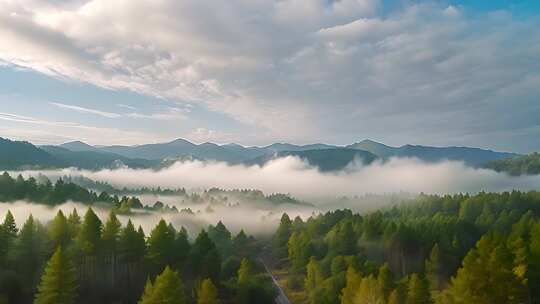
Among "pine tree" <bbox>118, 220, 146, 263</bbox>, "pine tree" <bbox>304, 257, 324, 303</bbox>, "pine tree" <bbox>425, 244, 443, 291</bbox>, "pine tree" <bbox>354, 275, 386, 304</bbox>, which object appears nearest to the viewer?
"pine tree" <bbox>354, 275, 386, 304</bbox>

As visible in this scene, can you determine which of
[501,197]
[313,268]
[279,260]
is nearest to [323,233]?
[279,260]

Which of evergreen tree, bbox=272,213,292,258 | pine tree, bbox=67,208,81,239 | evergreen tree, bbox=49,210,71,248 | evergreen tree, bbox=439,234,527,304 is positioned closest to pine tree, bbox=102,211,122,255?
pine tree, bbox=67,208,81,239

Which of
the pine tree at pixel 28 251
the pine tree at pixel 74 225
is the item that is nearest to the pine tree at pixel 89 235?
the pine tree at pixel 74 225

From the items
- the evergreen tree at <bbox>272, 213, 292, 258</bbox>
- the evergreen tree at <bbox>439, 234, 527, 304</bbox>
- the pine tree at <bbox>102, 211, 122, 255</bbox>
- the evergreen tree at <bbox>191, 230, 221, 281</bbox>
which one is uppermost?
the evergreen tree at <bbox>439, 234, 527, 304</bbox>

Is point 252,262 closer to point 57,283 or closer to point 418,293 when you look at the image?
point 418,293

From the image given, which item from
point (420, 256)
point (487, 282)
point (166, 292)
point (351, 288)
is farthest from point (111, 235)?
point (420, 256)

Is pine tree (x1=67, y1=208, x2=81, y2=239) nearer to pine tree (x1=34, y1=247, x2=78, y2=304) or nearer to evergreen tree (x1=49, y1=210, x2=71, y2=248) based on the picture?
evergreen tree (x1=49, y1=210, x2=71, y2=248)

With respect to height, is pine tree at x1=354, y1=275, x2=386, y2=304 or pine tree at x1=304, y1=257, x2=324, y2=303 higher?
pine tree at x1=354, y1=275, x2=386, y2=304

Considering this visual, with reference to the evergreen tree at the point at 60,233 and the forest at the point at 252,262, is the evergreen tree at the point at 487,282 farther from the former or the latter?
the evergreen tree at the point at 60,233
